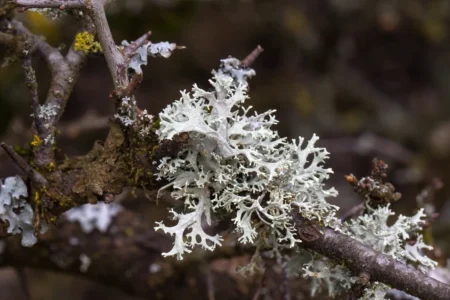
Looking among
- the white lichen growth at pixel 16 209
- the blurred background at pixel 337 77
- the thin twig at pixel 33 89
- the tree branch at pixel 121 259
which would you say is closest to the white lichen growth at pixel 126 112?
the thin twig at pixel 33 89

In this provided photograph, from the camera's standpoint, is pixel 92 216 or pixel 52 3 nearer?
pixel 52 3

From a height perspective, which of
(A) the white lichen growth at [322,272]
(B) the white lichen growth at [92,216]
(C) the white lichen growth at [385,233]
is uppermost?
(B) the white lichen growth at [92,216]

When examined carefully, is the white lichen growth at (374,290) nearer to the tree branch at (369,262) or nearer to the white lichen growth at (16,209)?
the tree branch at (369,262)

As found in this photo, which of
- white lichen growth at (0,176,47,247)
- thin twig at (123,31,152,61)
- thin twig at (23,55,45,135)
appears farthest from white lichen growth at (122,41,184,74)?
white lichen growth at (0,176,47,247)

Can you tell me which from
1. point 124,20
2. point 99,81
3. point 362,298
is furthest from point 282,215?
point 99,81

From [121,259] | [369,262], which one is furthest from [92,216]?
[369,262]

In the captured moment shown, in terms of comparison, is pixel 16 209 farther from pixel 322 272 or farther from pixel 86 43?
pixel 322 272

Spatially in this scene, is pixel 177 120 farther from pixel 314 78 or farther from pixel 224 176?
pixel 314 78
